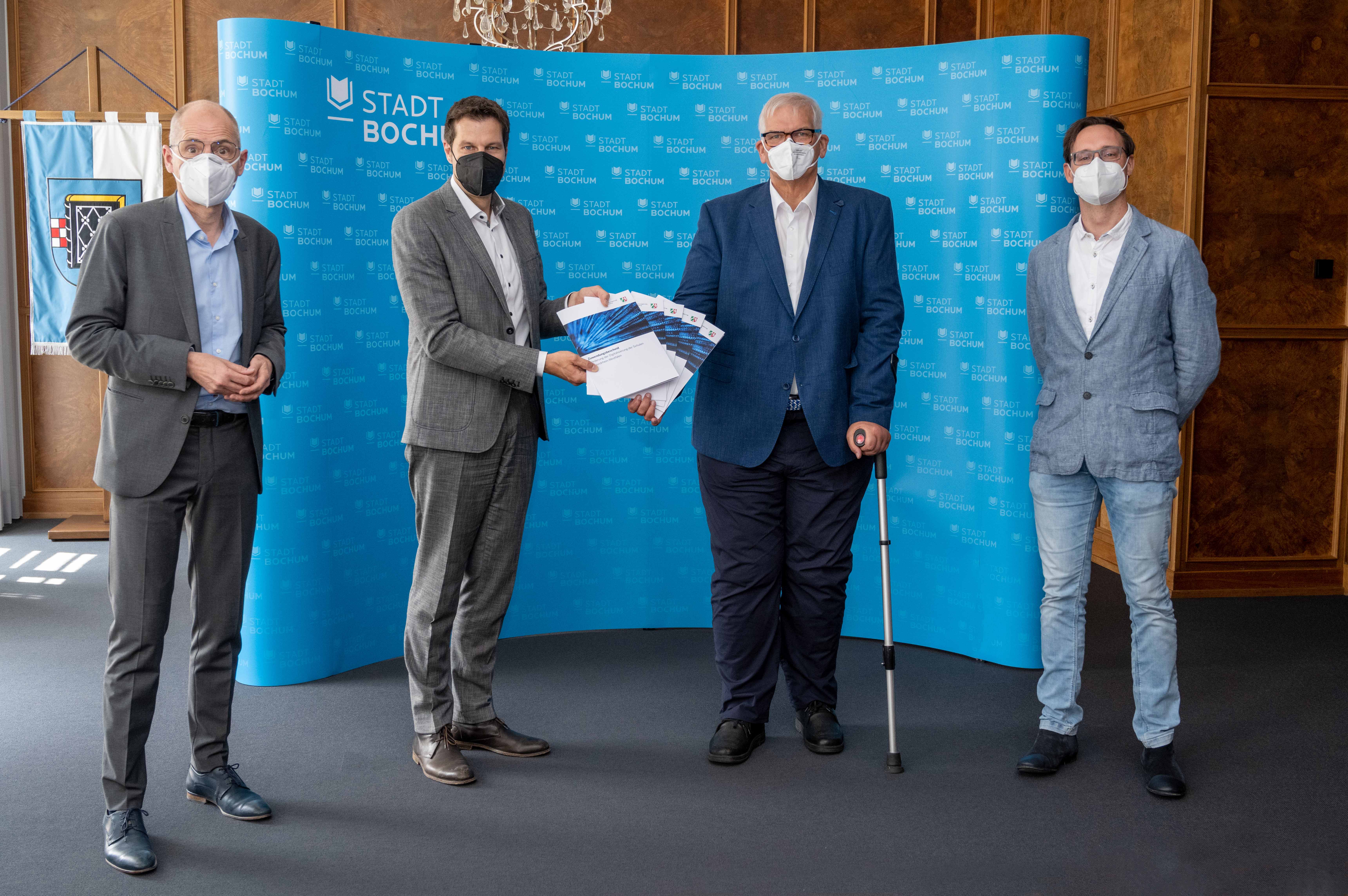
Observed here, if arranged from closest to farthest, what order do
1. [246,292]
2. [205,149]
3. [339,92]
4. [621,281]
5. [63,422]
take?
[205,149]
[246,292]
[339,92]
[621,281]
[63,422]

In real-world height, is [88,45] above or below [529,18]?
above

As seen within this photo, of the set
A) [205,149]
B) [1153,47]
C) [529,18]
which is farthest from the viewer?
[1153,47]

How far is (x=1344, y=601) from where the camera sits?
495 cm

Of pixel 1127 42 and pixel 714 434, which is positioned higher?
pixel 1127 42

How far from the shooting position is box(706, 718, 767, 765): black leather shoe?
3074mm

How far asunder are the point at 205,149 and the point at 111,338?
0.49m

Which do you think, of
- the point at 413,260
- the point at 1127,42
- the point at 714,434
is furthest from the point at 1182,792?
the point at 1127,42

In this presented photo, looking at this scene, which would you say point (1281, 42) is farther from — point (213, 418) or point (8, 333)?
point (8, 333)

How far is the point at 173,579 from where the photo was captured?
2498 mm

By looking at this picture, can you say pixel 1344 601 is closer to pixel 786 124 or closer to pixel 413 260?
pixel 786 124

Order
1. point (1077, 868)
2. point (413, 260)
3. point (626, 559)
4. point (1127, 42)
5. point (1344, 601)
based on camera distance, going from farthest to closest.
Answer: point (1127, 42), point (1344, 601), point (626, 559), point (413, 260), point (1077, 868)

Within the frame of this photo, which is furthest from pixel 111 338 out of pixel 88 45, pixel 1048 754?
pixel 88 45

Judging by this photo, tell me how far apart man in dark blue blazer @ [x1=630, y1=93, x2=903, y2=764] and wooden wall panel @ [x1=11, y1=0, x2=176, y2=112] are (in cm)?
495

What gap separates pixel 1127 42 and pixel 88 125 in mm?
5611
